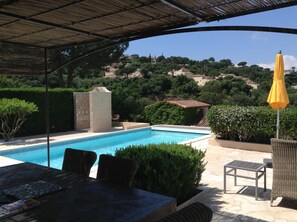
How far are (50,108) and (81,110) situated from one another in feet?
5.74

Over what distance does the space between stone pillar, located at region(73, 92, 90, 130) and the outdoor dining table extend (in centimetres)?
1226

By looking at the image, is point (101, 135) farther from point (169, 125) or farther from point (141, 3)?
point (141, 3)

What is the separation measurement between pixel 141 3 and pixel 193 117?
14.6 m

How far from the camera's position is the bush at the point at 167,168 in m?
4.15

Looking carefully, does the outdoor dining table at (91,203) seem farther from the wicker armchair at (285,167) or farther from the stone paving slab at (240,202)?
the wicker armchair at (285,167)

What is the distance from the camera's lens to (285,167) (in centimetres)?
422

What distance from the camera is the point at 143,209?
7.33ft

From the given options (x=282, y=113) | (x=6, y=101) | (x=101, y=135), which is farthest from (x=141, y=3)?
(x=101, y=135)

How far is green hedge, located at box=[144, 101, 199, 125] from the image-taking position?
1670cm

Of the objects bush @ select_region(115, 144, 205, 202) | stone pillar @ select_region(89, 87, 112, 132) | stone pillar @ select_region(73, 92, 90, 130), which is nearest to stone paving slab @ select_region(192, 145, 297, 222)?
bush @ select_region(115, 144, 205, 202)

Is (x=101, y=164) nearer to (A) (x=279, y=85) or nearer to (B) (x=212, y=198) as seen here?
(B) (x=212, y=198)

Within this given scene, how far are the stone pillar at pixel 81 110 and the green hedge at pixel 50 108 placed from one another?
9.4 inches

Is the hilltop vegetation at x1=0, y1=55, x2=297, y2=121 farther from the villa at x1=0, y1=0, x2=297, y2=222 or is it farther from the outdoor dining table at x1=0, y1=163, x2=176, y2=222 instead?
the outdoor dining table at x1=0, y1=163, x2=176, y2=222

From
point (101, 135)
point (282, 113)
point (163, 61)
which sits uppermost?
point (163, 61)
